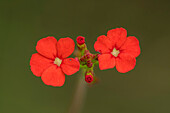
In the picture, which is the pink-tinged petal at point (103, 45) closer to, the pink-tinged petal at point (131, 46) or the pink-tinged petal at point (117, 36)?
the pink-tinged petal at point (117, 36)

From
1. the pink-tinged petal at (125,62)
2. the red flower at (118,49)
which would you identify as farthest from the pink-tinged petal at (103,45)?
the pink-tinged petal at (125,62)

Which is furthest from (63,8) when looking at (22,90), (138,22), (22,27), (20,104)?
(20,104)

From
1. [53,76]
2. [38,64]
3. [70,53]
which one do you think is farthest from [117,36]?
[38,64]

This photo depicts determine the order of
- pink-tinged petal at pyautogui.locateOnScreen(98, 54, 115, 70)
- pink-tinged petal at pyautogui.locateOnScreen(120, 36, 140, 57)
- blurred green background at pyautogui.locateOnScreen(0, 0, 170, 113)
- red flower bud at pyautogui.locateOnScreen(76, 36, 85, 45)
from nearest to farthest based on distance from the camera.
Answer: pink-tinged petal at pyautogui.locateOnScreen(98, 54, 115, 70)
pink-tinged petal at pyautogui.locateOnScreen(120, 36, 140, 57)
red flower bud at pyautogui.locateOnScreen(76, 36, 85, 45)
blurred green background at pyautogui.locateOnScreen(0, 0, 170, 113)

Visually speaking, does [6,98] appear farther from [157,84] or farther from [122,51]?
[157,84]

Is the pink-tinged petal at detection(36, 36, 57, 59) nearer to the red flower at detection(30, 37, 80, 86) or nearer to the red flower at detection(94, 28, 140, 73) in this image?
the red flower at detection(30, 37, 80, 86)

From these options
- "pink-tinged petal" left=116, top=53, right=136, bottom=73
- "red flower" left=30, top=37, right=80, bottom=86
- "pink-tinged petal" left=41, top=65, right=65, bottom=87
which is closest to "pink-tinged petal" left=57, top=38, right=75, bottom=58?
"red flower" left=30, top=37, right=80, bottom=86

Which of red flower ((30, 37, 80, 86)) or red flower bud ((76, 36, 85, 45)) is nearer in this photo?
red flower ((30, 37, 80, 86))

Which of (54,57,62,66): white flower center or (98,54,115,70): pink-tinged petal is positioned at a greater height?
(98,54,115,70): pink-tinged petal
